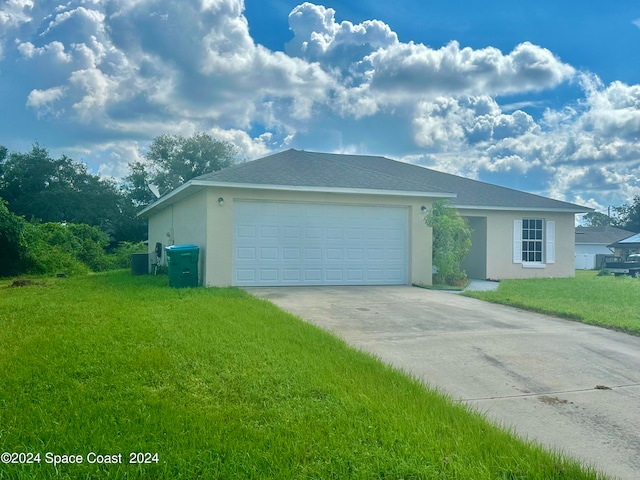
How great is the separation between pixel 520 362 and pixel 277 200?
836 centimetres

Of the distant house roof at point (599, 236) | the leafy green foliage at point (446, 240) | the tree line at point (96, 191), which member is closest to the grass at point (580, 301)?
the leafy green foliage at point (446, 240)

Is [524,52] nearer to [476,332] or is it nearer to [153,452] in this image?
[476,332]

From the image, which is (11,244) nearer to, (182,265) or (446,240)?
(182,265)

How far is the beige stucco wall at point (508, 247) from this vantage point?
673 inches

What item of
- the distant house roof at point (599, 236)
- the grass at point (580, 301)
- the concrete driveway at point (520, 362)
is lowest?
the concrete driveway at point (520, 362)

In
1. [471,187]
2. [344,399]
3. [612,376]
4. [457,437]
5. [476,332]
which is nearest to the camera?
[457,437]

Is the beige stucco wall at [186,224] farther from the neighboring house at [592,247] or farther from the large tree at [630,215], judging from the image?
the large tree at [630,215]

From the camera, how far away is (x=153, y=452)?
10.2ft

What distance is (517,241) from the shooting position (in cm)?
1734

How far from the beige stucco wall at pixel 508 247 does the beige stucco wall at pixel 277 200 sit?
358cm

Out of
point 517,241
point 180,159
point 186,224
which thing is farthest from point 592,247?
point 186,224

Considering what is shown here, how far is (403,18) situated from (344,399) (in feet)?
39.8

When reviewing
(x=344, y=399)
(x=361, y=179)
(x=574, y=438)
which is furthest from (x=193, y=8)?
(x=574, y=438)

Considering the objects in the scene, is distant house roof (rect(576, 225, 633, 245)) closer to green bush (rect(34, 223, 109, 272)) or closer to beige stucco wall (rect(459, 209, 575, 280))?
beige stucco wall (rect(459, 209, 575, 280))
